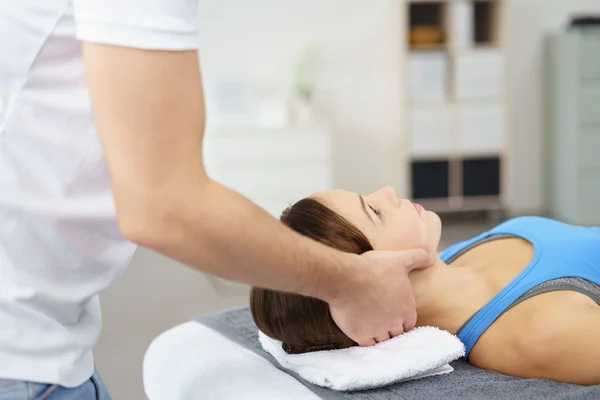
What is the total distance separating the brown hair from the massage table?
7 cm

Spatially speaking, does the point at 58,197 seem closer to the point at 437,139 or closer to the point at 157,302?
the point at 157,302

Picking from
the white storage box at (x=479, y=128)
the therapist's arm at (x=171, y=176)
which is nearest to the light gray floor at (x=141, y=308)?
the therapist's arm at (x=171, y=176)

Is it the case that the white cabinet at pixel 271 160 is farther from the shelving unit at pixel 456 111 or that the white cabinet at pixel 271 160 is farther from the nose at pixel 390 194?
the nose at pixel 390 194

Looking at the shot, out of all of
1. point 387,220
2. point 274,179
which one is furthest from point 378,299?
point 274,179

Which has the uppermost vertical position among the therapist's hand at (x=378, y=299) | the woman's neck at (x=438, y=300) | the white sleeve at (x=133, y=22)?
the white sleeve at (x=133, y=22)

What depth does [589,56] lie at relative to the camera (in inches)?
175

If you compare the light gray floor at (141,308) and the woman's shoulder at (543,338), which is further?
the light gray floor at (141,308)

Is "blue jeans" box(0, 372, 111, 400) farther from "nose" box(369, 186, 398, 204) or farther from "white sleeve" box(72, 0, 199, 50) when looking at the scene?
"nose" box(369, 186, 398, 204)

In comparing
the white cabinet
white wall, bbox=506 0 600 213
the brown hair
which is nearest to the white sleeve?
the brown hair

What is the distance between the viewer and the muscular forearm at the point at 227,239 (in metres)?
0.78

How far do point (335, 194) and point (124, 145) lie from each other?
2.30 feet

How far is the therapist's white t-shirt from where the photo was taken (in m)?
0.83

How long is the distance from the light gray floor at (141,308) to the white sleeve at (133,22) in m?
1.57

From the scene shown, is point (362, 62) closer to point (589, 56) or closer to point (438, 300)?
point (589, 56)
